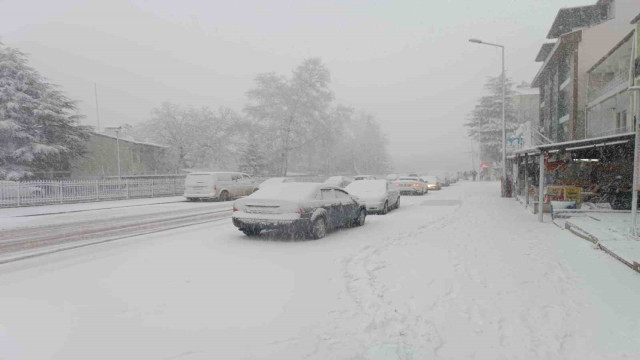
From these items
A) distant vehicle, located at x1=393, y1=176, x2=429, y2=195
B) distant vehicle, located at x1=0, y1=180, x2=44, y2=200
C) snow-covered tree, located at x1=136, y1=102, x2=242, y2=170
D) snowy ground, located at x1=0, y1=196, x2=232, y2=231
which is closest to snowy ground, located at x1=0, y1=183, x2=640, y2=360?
snowy ground, located at x1=0, y1=196, x2=232, y2=231

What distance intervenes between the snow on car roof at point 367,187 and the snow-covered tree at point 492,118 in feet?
153

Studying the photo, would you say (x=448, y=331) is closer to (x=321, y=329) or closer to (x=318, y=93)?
(x=321, y=329)

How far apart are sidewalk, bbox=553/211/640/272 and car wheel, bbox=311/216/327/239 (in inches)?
235

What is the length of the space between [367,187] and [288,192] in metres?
6.87

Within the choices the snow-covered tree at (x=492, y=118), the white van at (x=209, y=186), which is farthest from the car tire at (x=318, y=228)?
the snow-covered tree at (x=492, y=118)

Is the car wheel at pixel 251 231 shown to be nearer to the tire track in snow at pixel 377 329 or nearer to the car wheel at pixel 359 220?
the car wheel at pixel 359 220

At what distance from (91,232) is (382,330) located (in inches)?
389

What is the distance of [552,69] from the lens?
37312 mm

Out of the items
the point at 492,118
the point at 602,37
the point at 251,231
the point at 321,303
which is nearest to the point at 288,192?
the point at 251,231

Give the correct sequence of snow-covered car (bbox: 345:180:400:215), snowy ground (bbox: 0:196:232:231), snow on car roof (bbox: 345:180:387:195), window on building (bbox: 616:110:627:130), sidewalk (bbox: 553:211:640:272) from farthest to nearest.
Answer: window on building (bbox: 616:110:627:130) → snow on car roof (bbox: 345:180:387:195) → snow-covered car (bbox: 345:180:400:215) → snowy ground (bbox: 0:196:232:231) → sidewalk (bbox: 553:211:640:272)

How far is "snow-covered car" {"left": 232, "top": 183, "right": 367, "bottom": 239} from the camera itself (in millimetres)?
9812

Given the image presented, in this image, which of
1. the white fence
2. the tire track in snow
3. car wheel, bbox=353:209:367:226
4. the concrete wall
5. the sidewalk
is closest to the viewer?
the tire track in snow

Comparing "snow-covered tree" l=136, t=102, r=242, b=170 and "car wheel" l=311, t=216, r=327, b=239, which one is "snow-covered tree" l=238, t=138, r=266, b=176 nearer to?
"snow-covered tree" l=136, t=102, r=242, b=170

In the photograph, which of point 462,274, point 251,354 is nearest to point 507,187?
point 462,274
